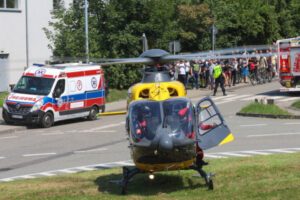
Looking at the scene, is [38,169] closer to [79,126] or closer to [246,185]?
[246,185]

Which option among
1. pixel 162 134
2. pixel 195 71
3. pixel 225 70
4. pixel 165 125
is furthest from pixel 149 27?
pixel 162 134

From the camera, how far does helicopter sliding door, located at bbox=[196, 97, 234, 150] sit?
38.6 feet

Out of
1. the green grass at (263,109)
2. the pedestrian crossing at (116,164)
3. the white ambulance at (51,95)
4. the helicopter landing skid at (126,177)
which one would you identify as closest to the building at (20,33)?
the white ambulance at (51,95)

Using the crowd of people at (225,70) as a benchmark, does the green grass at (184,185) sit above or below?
below

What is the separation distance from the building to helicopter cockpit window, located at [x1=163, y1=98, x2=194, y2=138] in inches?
1023

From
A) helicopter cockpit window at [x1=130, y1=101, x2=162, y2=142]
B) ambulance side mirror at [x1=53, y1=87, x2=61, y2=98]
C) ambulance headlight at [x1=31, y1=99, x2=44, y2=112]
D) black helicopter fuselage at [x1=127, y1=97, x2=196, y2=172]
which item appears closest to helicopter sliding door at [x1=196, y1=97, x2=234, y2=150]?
black helicopter fuselage at [x1=127, y1=97, x2=196, y2=172]

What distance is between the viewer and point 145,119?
11.0 meters

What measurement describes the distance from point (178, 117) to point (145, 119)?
59cm

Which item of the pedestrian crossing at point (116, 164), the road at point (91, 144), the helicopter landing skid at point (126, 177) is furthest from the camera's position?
the road at point (91, 144)

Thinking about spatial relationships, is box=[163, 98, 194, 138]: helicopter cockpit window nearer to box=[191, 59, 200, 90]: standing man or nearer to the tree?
box=[191, 59, 200, 90]: standing man

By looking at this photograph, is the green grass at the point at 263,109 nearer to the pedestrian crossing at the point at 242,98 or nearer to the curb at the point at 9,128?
the pedestrian crossing at the point at 242,98

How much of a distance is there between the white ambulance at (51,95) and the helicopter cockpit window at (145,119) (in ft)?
46.6

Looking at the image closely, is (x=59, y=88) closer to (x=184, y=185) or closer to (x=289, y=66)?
(x=289, y=66)

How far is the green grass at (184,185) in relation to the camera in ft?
34.5
